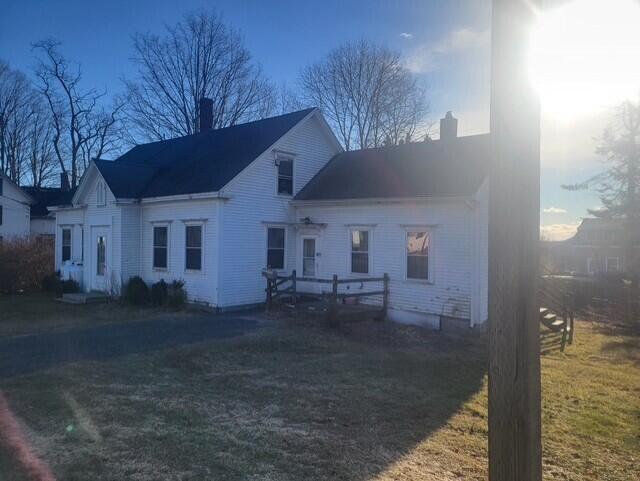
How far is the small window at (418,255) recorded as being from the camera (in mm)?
13992

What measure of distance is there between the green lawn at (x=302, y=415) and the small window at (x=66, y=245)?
540 inches

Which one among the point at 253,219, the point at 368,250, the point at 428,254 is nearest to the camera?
the point at 428,254

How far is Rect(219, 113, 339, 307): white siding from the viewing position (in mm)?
15617

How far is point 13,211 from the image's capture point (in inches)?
1475

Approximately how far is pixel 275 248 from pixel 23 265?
37.4ft

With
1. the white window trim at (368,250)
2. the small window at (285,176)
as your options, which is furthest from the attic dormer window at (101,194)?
the white window trim at (368,250)

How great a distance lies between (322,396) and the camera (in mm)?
7125

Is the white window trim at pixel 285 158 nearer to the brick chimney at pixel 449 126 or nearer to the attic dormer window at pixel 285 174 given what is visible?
the attic dormer window at pixel 285 174

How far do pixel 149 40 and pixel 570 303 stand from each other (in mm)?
35171

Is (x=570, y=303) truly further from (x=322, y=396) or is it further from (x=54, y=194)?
(x=54, y=194)

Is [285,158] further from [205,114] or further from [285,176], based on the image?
[205,114]

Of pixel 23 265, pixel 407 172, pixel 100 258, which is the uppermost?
pixel 407 172

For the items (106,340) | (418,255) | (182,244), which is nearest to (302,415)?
(106,340)

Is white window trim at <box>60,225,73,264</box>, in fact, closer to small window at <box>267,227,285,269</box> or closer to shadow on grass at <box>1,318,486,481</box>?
small window at <box>267,227,285,269</box>
